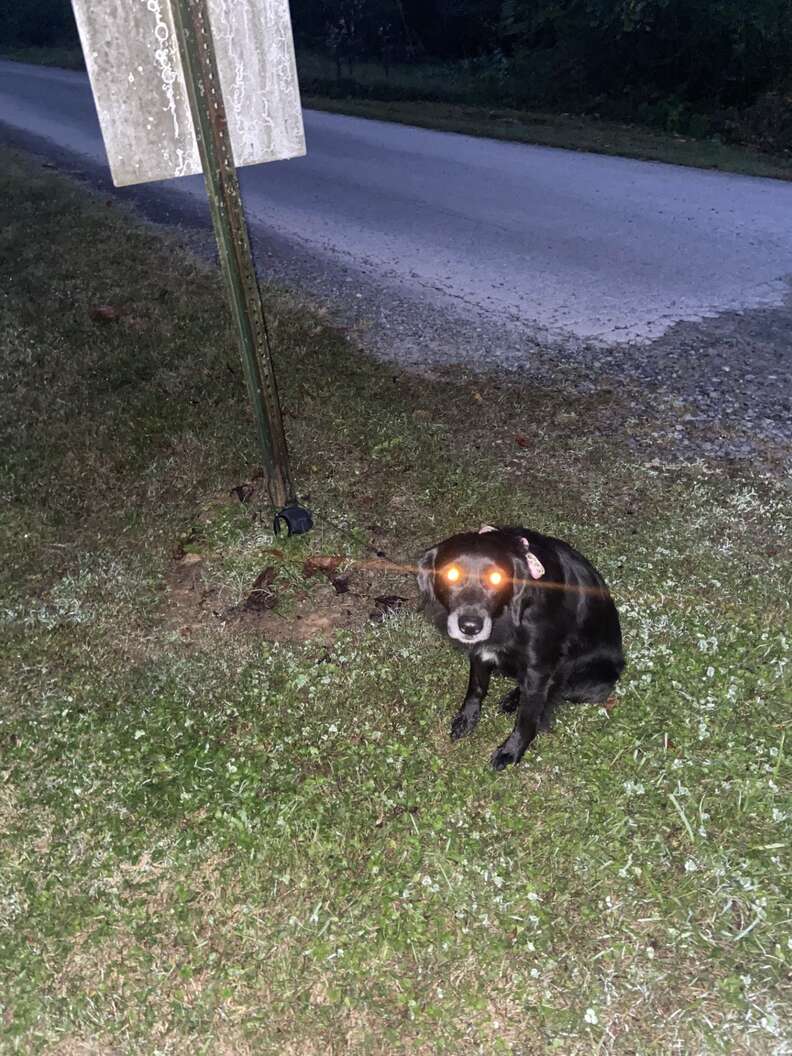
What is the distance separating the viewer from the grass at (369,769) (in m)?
2.81

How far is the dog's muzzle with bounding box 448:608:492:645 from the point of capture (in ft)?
10.3

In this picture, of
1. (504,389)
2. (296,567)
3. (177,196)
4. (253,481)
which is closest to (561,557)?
(296,567)

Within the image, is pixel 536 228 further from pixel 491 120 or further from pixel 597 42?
pixel 597 42

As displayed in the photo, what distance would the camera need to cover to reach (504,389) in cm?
675

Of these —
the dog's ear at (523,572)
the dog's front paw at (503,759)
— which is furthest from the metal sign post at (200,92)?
the dog's front paw at (503,759)

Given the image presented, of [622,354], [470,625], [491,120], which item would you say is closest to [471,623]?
[470,625]

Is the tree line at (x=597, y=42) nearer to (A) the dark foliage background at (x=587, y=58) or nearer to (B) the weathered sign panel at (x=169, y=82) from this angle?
(A) the dark foliage background at (x=587, y=58)

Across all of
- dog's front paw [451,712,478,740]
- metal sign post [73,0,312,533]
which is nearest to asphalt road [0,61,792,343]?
metal sign post [73,0,312,533]

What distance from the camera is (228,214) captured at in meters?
Answer: 3.98

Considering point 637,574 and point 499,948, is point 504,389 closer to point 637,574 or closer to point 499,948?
point 637,574

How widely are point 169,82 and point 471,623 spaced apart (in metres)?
2.81

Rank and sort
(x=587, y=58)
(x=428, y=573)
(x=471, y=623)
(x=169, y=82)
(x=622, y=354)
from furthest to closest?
(x=587, y=58) < (x=622, y=354) < (x=169, y=82) < (x=428, y=573) < (x=471, y=623)

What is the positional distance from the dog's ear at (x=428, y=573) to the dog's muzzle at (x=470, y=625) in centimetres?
20

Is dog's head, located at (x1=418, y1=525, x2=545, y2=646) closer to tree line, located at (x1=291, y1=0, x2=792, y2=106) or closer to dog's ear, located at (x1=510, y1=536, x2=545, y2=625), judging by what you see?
dog's ear, located at (x1=510, y1=536, x2=545, y2=625)
